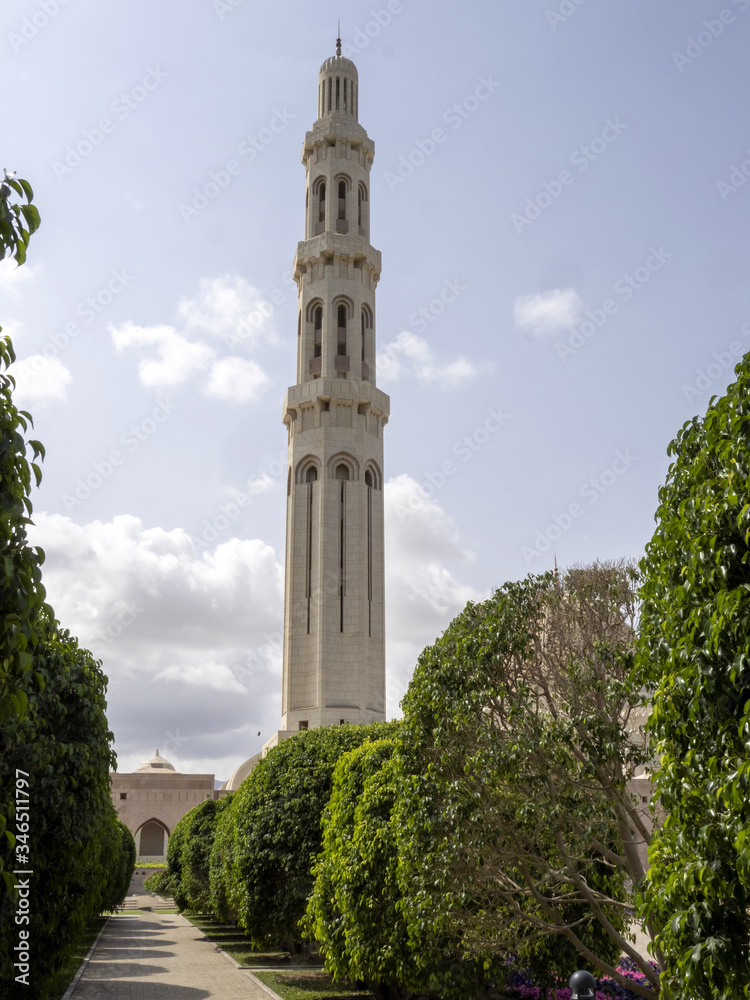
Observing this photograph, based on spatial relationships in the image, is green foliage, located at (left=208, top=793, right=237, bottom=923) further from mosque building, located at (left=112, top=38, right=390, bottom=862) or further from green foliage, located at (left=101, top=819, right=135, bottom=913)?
mosque building, located at (left=112, top=38, right=390, bottom=862)

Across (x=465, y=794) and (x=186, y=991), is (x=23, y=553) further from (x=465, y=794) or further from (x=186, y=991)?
(x=186, y=991)

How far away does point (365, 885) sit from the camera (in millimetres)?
12773

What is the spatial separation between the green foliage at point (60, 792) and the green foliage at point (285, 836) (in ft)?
23.7

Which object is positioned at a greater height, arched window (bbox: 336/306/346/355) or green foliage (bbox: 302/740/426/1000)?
arched window (bbox: 336/306/346/355)

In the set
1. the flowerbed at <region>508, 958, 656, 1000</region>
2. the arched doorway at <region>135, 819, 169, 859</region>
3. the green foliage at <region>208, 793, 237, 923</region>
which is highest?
the green foliage at <region>208, 793, 237, 923</region>

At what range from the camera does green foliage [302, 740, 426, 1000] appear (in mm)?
12117

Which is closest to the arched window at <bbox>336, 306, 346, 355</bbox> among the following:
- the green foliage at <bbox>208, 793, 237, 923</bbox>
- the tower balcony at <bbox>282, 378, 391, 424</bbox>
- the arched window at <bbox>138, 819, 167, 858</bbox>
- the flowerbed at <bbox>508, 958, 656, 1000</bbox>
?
the tower balcony at <bbox>282, 378, 391, 424</bbox>

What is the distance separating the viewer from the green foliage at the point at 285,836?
17.3 m

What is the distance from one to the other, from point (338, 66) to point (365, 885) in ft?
174

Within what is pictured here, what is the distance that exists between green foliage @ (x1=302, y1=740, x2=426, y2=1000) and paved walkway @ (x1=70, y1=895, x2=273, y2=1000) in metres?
3.23

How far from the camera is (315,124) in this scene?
53.6 m

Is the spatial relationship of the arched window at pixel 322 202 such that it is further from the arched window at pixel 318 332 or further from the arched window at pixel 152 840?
the arched window at pixel 152 840

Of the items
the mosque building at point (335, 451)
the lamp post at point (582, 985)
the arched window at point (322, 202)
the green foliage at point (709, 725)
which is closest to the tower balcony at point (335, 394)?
the mosque building at point (335, 451)

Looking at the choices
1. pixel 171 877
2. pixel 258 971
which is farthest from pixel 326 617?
pixel 258 971
